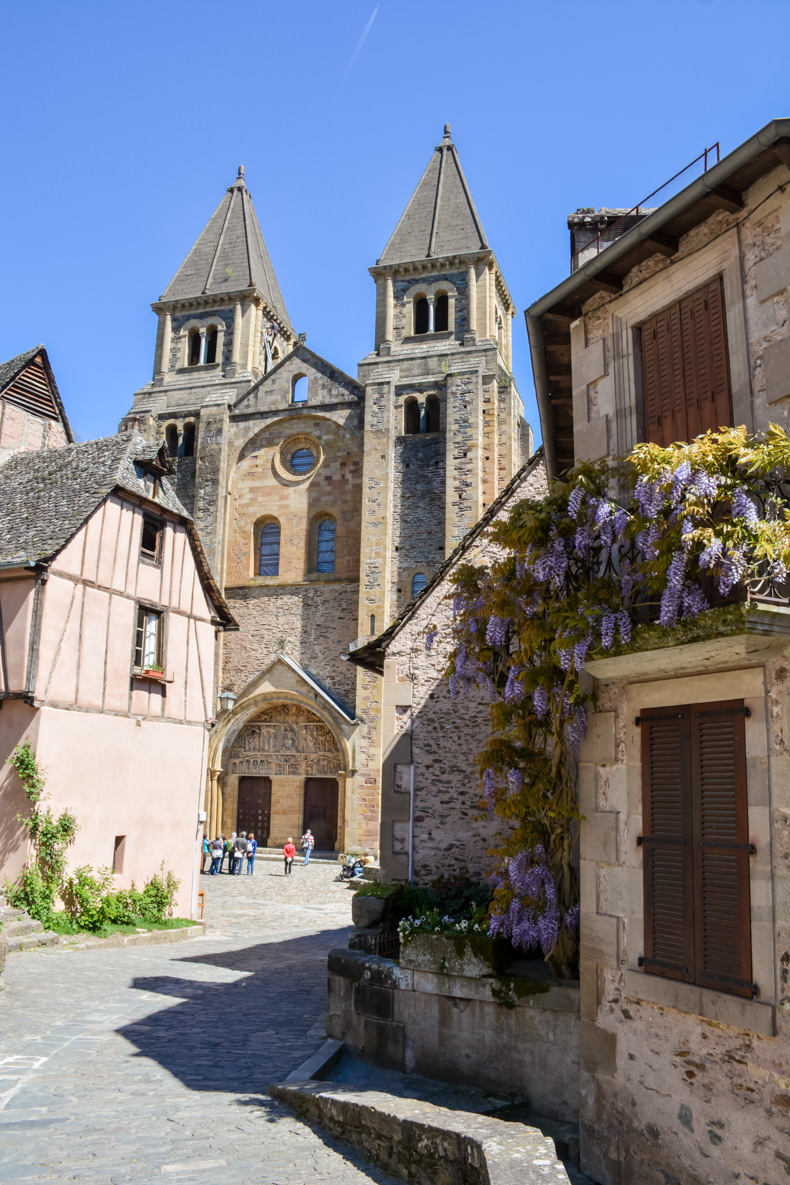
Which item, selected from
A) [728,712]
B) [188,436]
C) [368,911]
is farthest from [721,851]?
[188,436]

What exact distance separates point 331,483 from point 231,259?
12.8m

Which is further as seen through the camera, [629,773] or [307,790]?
[307,790]

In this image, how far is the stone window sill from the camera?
464 cm

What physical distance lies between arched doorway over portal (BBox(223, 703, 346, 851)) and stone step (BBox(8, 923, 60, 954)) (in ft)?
52.6

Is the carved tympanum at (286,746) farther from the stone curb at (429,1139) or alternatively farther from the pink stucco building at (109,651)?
the stone curb at (429,1139)

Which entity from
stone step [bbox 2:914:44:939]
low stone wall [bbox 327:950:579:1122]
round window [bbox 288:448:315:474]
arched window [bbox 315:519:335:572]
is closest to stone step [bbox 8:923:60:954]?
stone step [bbox 2:914:44:939]

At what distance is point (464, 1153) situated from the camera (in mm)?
4988

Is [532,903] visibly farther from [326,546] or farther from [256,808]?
[326,546]

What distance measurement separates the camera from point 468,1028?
6855mm

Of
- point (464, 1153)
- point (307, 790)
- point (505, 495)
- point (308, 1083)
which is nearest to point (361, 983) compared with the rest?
point (308, 1083)

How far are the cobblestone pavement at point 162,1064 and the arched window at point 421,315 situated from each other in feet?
80.2

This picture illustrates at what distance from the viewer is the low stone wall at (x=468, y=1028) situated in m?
6.36

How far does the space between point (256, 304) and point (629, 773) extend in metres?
34.0

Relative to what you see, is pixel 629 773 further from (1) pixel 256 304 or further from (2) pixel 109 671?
(1) pixel 256 304
